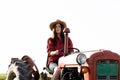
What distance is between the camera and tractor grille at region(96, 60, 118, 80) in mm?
7371

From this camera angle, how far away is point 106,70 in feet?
24.2

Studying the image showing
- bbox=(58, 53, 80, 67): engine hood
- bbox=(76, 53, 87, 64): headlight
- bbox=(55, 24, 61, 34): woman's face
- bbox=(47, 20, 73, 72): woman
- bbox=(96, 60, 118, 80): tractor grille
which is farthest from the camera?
bbox=(55, 24, 61, 34): woman's face

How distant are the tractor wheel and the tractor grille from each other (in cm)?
227

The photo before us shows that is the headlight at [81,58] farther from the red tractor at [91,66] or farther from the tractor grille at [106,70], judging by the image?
the tractor grille at [106,70]

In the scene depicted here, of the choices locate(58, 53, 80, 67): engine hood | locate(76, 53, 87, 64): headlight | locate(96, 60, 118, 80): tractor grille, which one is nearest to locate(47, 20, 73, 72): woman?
locate(58, 53, 80, 67): engine hood

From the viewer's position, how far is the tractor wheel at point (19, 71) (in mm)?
9109

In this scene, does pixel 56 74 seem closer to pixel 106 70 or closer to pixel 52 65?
pixel 52 65

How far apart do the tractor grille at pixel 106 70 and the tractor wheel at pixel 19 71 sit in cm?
227

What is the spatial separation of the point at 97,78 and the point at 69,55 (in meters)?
0.94

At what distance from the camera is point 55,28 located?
923cm

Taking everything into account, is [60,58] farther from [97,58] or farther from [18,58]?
[18,58]

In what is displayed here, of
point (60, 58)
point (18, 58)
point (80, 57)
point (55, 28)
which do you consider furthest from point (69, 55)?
point (18, 58)

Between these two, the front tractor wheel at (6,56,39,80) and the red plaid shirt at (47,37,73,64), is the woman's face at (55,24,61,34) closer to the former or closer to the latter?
the red plaid shirt at (47,37,73,64)

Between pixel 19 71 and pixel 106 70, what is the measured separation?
103 inches
